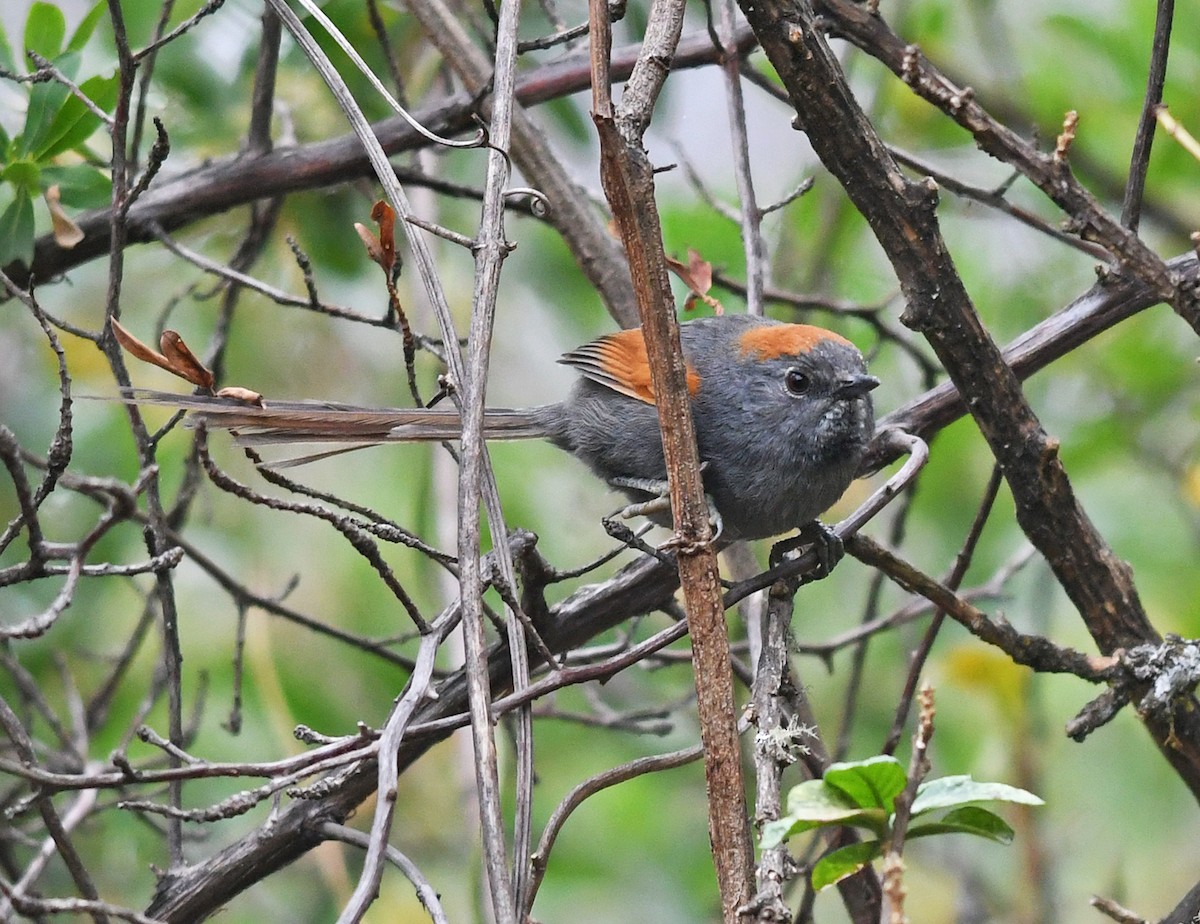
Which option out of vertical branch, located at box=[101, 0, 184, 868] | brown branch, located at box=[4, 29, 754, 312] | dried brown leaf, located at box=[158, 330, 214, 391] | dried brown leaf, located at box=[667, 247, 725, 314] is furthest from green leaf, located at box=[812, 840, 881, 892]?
brown branch, located at box=[4, 29, 754, 312]

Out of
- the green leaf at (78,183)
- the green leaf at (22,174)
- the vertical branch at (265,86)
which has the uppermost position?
the vertical branch at (265,86)

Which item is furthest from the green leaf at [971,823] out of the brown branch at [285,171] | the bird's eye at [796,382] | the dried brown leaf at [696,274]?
the brown branch at [285,171]

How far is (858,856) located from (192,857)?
3.63 metres

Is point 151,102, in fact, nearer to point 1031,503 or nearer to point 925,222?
point 925,222

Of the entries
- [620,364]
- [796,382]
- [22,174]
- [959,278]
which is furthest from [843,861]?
[22,174]

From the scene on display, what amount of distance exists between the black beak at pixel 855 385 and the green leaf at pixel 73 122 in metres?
1.83

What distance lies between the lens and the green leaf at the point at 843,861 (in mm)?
1518

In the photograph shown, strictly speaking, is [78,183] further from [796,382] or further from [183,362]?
[796,382]

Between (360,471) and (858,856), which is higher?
(360,471)

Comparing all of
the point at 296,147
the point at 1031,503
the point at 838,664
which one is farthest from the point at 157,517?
the point at 838,664

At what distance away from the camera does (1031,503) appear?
8.12 ft

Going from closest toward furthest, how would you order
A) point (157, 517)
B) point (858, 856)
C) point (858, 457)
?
point (858, 856), point (157, 517), point (858, 457)

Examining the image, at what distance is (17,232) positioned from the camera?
2.77 m

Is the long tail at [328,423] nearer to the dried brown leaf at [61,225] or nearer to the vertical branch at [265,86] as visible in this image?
the dried brown leaf at [61,225]
